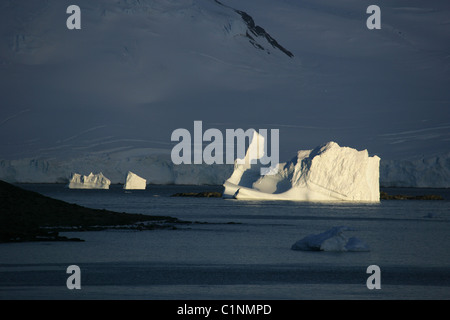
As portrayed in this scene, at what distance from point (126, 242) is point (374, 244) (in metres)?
9.71

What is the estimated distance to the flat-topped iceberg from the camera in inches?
2219

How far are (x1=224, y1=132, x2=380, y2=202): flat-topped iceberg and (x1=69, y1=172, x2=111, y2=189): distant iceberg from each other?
154ft

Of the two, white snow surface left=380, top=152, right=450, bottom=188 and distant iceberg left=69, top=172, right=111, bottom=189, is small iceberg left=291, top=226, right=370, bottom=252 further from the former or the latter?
distant iceberg left=69, top=172, right=111, bottom=189

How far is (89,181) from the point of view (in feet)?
353

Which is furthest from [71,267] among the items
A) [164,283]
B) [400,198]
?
[400,198]

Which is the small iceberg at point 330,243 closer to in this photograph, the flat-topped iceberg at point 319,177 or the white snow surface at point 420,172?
the flat-topped iceberg at point 319,177

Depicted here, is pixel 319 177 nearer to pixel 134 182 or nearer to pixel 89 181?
pixel 134 182

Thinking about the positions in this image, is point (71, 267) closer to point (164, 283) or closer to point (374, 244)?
point (164, 283)

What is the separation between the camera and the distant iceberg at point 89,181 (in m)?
106

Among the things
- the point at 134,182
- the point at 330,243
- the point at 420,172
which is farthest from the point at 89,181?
the point at 330,243

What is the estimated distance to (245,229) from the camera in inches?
1391

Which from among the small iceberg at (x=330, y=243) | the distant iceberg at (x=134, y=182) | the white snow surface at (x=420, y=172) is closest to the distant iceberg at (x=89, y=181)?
the distant iceberg at (x=134, y=182)

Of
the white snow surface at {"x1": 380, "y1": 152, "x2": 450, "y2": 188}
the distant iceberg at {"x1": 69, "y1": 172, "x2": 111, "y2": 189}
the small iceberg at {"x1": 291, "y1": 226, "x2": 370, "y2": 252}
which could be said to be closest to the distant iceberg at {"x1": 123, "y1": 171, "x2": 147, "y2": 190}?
the distant iceberg at {"x1": 69, "y1": 172, "x2": 111, "y2": 189}

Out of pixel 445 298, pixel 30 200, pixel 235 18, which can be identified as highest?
pixel 235 18
